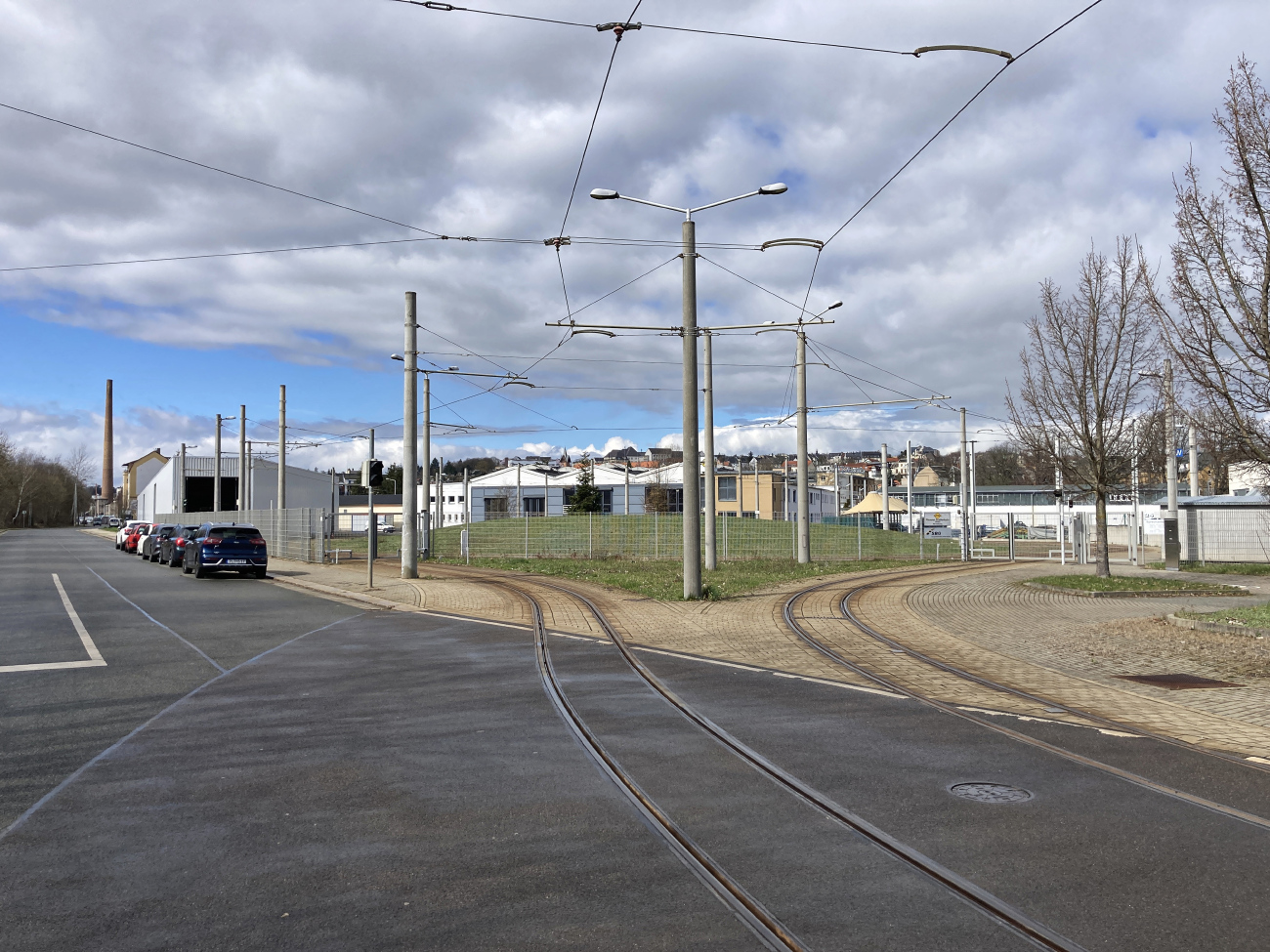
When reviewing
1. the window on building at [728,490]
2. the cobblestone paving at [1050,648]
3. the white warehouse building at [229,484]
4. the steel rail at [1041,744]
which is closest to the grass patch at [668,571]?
the cobblestone paving at [1050,648]

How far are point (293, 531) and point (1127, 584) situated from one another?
30.4m

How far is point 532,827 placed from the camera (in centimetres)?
544

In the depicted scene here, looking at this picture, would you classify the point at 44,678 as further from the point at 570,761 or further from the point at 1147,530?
the point at 1147,530

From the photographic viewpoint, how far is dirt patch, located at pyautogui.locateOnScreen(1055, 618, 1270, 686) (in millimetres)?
11328

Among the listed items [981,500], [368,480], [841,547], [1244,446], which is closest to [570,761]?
[1244,446]

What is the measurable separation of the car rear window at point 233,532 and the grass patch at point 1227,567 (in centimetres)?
2898

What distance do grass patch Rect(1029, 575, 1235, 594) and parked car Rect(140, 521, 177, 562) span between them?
1246 inches

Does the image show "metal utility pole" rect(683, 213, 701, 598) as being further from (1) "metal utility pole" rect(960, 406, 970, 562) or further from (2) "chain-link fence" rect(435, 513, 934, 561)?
(1) "metal utility pole" rect(960, 406, 970, 562)

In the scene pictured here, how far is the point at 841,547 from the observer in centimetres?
4153

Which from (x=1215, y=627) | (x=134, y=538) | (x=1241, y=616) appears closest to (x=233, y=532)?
(x=1215, y=627)

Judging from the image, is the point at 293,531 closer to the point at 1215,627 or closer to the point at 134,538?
the point at 134,538

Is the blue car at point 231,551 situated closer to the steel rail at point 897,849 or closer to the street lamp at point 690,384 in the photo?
the street lamp at point 690,384

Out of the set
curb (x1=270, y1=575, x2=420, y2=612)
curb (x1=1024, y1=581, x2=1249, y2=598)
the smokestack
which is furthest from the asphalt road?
the smokestack

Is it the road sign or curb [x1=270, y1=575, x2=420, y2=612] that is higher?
the road sign
